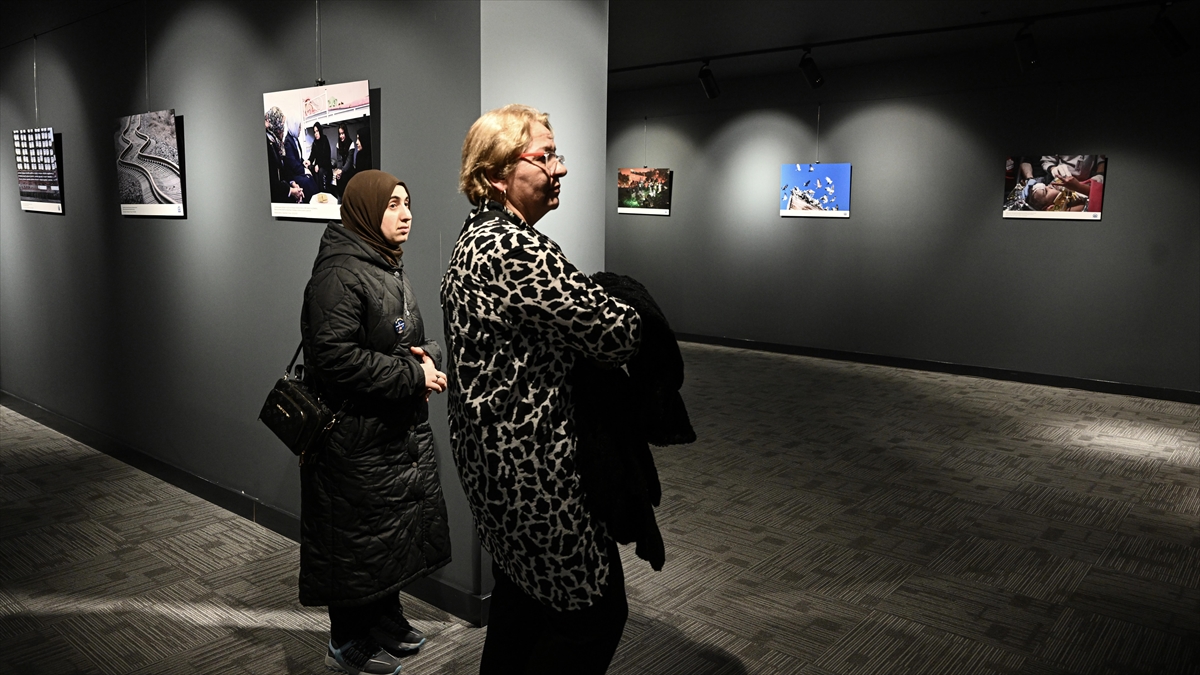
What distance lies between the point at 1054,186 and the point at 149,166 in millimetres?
7501

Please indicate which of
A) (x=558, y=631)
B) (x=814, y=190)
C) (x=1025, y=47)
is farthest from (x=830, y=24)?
(x=558, y=631)

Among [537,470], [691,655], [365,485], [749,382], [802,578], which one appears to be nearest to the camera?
[537,470]

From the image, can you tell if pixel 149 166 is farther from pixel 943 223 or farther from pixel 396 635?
pixel 943 223

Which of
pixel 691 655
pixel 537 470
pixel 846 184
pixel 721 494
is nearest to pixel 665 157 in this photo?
pixel 846 184

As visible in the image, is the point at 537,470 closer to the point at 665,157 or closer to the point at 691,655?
the point at 691,655

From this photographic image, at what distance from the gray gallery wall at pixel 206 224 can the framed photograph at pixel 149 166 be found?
70mm

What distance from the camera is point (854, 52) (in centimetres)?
821

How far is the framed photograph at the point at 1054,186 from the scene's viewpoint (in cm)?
758

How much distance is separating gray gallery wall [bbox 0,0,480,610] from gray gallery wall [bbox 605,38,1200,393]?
666 centimetres

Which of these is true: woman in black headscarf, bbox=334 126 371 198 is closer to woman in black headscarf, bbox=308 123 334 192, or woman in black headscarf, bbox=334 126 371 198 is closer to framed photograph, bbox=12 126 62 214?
woman in black headscarf, bbox=308 123 334 192

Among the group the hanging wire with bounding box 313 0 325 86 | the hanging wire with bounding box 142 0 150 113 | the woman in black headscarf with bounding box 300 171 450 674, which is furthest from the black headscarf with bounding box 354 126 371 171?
the hanging wire with bounding box 142 0 150 113

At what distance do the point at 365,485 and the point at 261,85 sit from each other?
213 cm

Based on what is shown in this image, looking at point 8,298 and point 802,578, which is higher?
point 8,298

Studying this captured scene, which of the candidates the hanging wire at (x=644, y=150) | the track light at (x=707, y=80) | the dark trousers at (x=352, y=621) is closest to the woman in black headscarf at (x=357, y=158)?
the dark trousers at (x=352, y=621)
